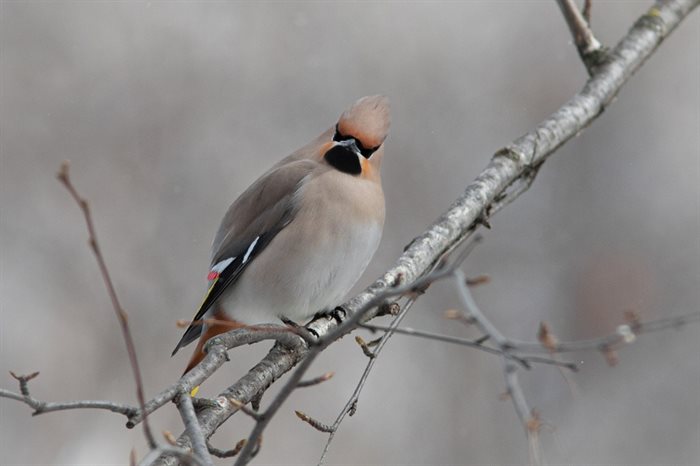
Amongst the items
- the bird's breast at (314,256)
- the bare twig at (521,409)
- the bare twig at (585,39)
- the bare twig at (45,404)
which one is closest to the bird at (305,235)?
the bird's breast at (314,256)

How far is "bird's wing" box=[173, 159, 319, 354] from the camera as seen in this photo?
12.4 ft

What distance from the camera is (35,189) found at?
6621mm

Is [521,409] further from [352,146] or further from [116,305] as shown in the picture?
[352,146]

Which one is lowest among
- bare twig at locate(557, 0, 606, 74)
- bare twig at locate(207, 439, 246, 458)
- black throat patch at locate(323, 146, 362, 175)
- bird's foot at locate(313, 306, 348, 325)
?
bare twig at locate(207, 439, 246, 458)

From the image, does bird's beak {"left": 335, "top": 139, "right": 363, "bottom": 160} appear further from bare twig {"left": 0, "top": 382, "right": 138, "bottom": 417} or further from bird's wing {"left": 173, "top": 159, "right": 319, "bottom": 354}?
bare twig {"left": 0, "top": 382, "right": 138, "bottom": 417}

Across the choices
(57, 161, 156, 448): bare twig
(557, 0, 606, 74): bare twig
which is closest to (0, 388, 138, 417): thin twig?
(57, 161, 156, 448): bare twig

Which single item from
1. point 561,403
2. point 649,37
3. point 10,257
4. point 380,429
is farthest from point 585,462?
point 10,257

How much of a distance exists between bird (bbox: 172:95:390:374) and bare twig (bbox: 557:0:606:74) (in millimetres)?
1191

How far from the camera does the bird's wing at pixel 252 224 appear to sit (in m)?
3.79

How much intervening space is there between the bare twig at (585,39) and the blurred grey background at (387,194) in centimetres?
241

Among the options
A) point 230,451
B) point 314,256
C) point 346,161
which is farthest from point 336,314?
point 230,451

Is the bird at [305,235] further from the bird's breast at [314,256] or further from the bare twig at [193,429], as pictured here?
the bare twig at [193,429]

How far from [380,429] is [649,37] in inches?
136

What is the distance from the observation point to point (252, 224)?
3885 millimetres
